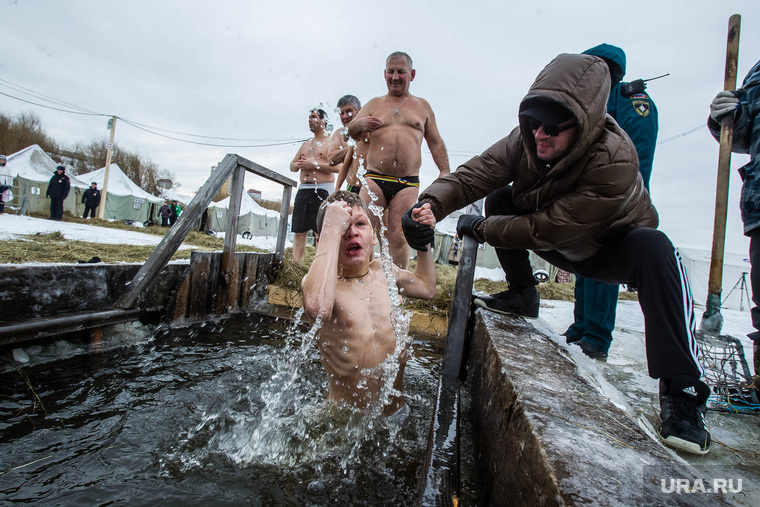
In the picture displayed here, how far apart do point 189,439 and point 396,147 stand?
10.7 feet

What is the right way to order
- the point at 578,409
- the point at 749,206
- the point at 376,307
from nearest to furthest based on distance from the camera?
the point at 578,409, the point at 376,307, the point at 749,206

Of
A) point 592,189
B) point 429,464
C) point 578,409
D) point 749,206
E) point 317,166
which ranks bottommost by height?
point 429,464

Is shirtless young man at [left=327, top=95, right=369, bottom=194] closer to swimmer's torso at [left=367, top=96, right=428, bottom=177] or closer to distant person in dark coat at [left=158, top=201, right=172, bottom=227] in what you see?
swimmer's torso at [left=367, top=96, right=428, bottom=177]

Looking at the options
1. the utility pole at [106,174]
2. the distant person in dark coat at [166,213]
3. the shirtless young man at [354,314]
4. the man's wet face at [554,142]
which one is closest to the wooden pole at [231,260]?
the shirtless young man at [354,314]

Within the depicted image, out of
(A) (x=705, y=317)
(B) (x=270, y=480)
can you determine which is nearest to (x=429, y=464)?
(B) (x=270, y=480)

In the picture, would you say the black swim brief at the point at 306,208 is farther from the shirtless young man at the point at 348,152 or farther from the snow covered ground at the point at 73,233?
the snow covered ground at the point at 73,233

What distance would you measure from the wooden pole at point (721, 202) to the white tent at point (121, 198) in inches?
1252

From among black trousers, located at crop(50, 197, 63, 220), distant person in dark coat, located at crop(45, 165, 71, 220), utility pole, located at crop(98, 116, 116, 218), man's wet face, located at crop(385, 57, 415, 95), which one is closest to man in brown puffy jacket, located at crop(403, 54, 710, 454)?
man's wet face, located at crop(385, 57, 415, 95)

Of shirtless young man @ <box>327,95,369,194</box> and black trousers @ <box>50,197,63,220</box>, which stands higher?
shirtless young man @ <box>327,95,369,194</box>

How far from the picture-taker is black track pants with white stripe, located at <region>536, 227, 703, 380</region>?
1.61 meters

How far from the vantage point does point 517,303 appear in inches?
104

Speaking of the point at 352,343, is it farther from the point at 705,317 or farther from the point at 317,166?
the point at 317,166

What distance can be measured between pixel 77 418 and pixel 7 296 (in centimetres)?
119

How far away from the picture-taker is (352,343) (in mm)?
2035
